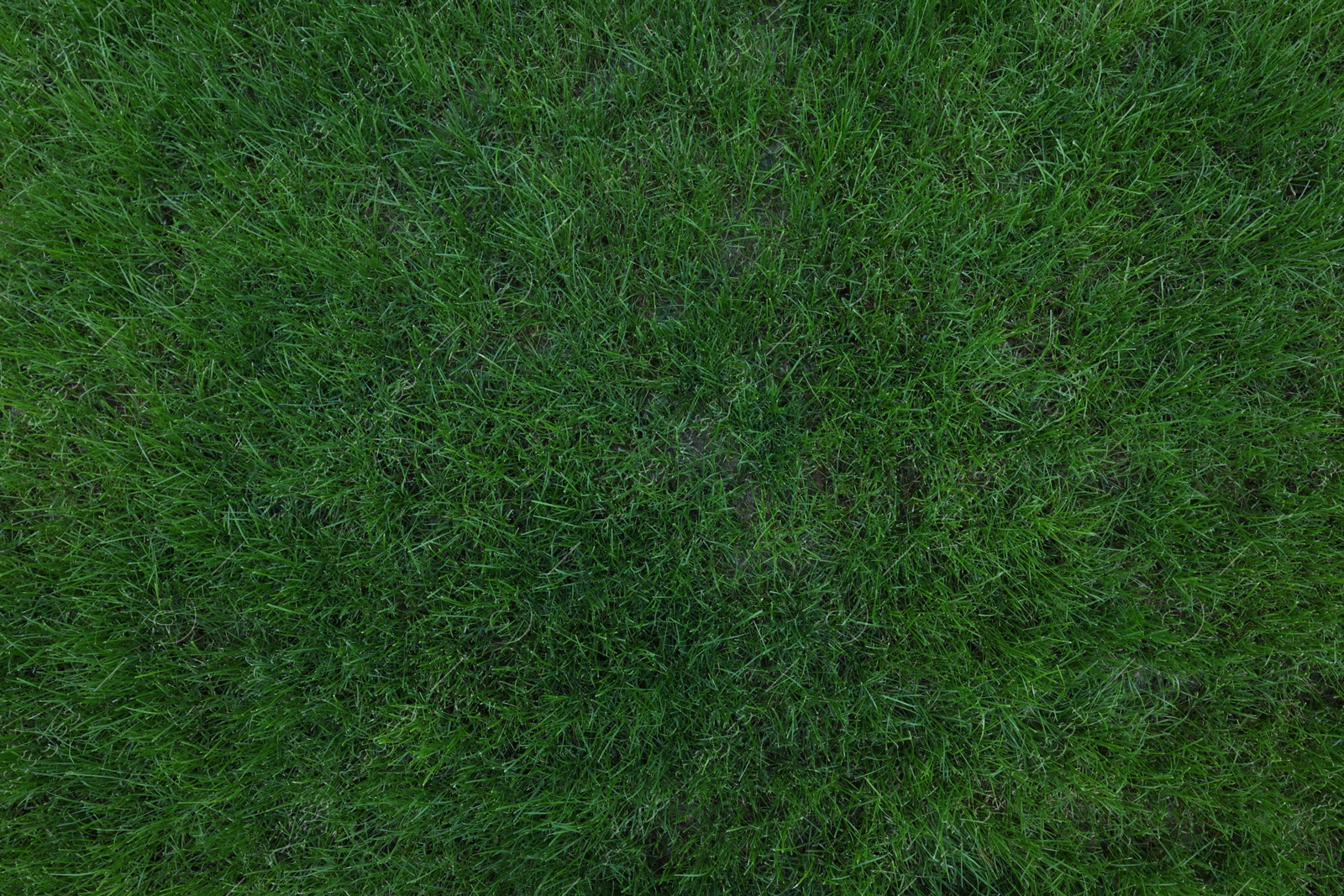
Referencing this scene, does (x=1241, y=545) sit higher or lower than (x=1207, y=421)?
lower

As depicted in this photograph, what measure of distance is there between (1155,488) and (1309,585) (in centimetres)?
51

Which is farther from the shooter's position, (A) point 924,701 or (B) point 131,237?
(B) point 131,237

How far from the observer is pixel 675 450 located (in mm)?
2182

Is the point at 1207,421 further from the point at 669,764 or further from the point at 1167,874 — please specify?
the point at 669,764

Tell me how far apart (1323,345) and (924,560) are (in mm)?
1383

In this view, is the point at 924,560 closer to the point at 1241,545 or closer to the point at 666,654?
the point at 666,654

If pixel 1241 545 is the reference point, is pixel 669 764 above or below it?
below

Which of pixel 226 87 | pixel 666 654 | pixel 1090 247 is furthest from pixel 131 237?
pixel 1090 247

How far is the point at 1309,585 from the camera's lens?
2.13 m

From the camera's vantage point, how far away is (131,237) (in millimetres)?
2254

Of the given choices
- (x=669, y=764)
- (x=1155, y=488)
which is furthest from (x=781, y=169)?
(x=669, y=764)

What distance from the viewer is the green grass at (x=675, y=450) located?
2100mm

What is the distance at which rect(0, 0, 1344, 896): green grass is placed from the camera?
210cm

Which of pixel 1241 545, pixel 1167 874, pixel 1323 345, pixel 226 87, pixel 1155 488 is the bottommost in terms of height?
pixel 1167 874
